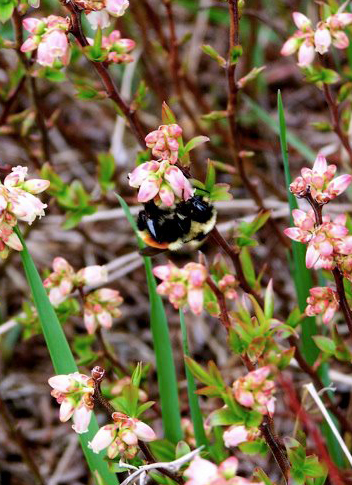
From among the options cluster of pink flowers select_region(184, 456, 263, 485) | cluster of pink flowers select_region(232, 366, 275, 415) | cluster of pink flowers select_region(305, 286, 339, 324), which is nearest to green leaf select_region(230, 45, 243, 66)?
cluster of pink flowers select_region(305, 286, 339, 324)

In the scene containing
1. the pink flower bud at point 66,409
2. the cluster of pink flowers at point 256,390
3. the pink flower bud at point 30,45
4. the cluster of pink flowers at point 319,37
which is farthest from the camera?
the cluster of pink flowers at point 319,37

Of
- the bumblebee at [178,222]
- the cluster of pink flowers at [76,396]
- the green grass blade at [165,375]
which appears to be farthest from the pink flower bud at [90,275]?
the cluster of pink flowers at [76,396]

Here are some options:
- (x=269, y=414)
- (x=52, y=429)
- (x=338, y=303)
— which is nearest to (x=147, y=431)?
(x=269, y=414)

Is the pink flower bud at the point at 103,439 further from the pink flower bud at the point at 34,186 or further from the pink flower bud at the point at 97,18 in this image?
the pink flower bud at the point at 97,18

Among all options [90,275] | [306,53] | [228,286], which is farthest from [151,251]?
[306,53]

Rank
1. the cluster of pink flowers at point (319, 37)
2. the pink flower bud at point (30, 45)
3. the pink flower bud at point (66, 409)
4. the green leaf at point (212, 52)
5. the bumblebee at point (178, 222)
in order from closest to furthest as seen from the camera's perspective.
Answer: the pink flower bud at point (66, 409), the bumblebee at point (178, 222), the pink flower bud at point (30, 45), the cluster of pink flowers at point (319, 37), the green leaf at point (212, 52)
